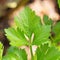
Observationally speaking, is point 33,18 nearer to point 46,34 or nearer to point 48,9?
point 46,34

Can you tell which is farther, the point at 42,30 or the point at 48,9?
the point at 48,9

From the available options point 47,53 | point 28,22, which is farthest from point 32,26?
point 47,53

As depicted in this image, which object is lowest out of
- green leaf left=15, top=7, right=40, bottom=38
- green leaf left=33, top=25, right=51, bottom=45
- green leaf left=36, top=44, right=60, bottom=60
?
green leaf left=36, top=44, right=60, bottom=60

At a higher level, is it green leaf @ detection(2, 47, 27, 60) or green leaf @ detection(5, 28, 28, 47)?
green leaf @ detection(5, 28, 28, 47)

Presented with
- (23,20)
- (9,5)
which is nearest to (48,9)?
(9,5)

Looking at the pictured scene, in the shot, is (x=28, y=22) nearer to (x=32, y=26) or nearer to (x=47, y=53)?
(x=32, y=26)
